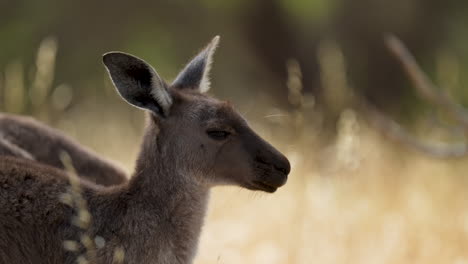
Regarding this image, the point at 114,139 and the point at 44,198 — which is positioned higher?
the point at 114,139

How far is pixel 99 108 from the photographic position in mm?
11516

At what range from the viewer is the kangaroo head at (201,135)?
539 cm

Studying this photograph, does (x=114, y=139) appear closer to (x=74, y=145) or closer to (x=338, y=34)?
(x=74, y=145)

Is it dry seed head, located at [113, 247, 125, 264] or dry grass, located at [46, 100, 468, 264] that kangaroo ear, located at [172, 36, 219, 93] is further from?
dry seed head, located at [113, 247, 125, 264]

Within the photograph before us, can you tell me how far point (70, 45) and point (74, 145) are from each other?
9.55 meters

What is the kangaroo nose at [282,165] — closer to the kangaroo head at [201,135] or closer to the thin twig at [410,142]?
the kangaroo head at [201,135]

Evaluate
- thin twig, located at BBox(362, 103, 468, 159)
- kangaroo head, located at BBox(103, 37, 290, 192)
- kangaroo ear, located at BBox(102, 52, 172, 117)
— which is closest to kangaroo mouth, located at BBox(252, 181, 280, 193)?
kangaroo head, located at BBox(103, 37, 290, 192)

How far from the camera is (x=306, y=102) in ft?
24.6

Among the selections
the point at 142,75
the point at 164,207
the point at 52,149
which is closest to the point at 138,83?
the point at 142,75

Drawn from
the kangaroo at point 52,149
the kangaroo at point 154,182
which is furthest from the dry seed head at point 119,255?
the kangaroo at point 52,149

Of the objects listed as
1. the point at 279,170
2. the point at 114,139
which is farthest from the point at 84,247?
the point at 114,139

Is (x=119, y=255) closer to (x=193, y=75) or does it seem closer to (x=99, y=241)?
(x=99, y=241)

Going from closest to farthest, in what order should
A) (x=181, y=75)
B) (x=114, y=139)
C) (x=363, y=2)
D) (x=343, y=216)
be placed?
1. (x=181, y=75)
2. (x=343, y=216)
3. (x=114, y=139)
4. (x=363, y=2)

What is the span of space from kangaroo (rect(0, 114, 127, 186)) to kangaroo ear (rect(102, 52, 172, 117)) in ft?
3.43
